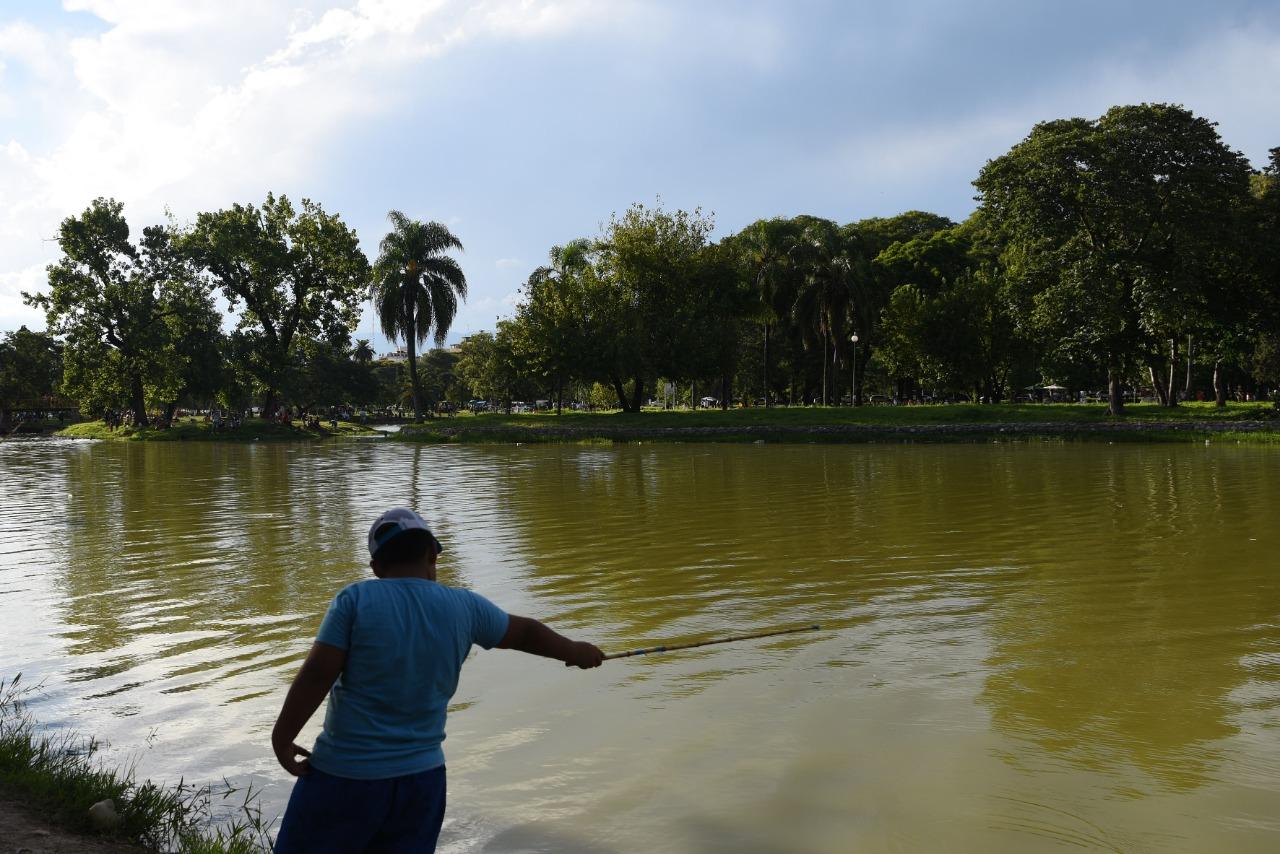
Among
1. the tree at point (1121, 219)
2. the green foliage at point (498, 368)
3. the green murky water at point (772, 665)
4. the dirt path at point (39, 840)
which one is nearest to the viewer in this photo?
the dirt path at point (39, 840)

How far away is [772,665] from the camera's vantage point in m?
7.45

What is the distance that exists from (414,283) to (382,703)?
64.8m

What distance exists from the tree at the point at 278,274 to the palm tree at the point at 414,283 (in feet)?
5.97

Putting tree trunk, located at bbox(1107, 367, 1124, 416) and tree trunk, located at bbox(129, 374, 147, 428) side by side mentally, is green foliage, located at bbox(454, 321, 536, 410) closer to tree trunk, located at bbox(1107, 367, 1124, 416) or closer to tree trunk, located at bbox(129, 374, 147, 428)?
tree trunk, located at bbox(129, 374, 147, 428)

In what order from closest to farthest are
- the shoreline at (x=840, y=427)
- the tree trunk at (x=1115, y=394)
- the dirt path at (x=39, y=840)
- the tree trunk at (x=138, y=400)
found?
the dirt path at (x=39, y=840) < the shoreline at (x=840, y=427) < the tree trunk at (x=1115, y=394) < the tree trunk at (x=138, y=400)

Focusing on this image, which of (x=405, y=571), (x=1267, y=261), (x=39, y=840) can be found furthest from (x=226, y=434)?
(x=405, y=571)

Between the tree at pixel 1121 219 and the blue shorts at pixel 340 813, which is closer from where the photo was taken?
the blue shorts at pixel 340 813

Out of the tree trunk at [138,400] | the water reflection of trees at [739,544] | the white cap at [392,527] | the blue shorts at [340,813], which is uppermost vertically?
the tree trunk at [138,400]

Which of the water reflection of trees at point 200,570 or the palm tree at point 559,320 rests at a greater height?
the palm tree at point 559,320

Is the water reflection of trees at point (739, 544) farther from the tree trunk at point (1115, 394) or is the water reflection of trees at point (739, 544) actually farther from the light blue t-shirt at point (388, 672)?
the tree trunk at point (1115, 394)

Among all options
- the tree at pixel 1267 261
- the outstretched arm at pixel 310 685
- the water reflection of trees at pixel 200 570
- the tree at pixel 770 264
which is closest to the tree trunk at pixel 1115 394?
the tree at pixel 1267 261

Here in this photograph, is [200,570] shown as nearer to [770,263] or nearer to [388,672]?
[388,672]

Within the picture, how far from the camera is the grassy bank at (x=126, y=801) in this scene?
14.3 feet

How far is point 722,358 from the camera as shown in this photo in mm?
56656
